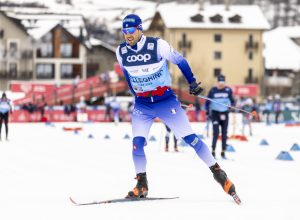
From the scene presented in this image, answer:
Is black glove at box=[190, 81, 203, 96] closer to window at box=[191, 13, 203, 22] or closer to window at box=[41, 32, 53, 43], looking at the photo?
window at box=[41, 32, 53, 43]

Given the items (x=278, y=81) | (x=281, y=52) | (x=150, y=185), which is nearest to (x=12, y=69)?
(x=278, y=81)

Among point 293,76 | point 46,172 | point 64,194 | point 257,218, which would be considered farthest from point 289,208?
point 293,76

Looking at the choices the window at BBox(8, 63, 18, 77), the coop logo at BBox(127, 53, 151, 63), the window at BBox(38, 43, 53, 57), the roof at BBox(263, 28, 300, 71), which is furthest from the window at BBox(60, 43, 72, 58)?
the coop logo at BBox(127, 53, 151, 63)

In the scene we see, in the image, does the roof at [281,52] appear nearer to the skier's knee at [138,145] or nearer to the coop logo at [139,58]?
the skier's knee at [138,145]

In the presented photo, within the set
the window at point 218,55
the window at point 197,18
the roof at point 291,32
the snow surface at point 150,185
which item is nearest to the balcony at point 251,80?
the window at point 218,55

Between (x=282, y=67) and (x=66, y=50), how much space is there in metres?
26.6

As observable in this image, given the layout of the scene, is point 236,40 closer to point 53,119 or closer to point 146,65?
point 53,119

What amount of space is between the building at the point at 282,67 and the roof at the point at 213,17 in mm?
8488

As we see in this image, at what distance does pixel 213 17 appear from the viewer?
248 feet

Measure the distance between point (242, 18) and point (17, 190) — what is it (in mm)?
69916

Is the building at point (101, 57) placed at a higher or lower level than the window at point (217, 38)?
lower

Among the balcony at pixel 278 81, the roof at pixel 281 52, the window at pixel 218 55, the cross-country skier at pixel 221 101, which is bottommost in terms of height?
the balcony at pixel 278 81

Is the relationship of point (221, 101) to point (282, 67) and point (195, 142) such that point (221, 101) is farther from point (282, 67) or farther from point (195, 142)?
point (282, 67)

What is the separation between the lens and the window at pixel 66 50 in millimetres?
73375
